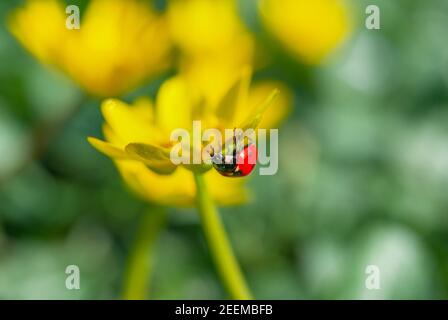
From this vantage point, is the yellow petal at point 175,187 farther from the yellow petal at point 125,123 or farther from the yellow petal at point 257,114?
the yellow petal at point 257,114

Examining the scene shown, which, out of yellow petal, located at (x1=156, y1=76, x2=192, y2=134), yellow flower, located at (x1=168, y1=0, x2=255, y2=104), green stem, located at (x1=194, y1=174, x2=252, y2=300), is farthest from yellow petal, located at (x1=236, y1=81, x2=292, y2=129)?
green stem, located at (x1=194, y1=174, x2=252, y2=300)

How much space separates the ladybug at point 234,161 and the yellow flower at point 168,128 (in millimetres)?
44

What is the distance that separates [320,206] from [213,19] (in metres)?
0.37

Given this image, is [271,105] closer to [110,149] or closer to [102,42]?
[102,42]

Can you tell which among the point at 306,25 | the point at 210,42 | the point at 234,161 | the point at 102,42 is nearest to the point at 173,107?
the point at 234,161

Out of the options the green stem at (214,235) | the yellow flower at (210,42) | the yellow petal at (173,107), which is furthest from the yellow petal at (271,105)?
the green stem at (214,235)

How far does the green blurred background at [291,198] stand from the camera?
149 cm

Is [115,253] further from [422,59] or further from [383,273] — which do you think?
[422,59]

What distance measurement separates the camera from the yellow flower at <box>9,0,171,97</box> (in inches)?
48.9

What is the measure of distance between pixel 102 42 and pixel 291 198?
0.46 metres

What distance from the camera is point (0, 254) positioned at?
1.52m
